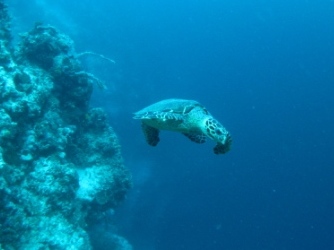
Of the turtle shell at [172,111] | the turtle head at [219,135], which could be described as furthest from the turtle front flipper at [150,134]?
the turtle head at [219,135]

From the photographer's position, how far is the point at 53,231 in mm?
7430

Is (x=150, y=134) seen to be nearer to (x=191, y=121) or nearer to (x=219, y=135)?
(x=191, y=121)

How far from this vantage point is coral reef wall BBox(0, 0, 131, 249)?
22.9 ft

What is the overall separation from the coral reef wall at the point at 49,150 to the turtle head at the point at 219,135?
13.6ft

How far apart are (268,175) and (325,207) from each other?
11.5m

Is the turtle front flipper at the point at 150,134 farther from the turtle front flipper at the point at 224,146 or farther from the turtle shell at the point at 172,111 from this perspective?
the turtle front flipper at the point at 224,146

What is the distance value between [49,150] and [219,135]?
500cm

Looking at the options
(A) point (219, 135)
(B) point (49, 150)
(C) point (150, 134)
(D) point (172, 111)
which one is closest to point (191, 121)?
(D) point (172, 111)

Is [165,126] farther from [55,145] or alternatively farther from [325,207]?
[325,207]

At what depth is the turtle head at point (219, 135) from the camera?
4.80m

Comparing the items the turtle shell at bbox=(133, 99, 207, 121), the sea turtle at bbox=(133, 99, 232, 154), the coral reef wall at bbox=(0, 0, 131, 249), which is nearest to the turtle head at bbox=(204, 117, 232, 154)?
the sea turtle at bbox=(133, 99, 232, 154)

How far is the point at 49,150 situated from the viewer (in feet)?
26.6

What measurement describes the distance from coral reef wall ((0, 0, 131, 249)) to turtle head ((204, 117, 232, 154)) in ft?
13.6

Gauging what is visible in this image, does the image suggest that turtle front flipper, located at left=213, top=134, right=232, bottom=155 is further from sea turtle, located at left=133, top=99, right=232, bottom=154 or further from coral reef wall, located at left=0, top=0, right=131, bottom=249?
coral reef wall, located at left=0, top=0, right=131, bottom=249
